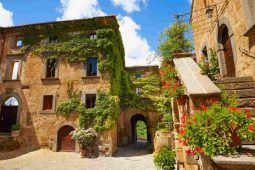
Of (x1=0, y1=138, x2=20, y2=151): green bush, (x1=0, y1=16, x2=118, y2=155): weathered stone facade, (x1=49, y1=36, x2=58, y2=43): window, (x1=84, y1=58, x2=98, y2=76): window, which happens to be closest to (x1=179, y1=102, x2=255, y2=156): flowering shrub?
(x1=0, y1=16, x2=118, y2=155): weathered stone facade

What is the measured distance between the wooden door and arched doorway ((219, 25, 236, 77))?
18300 mm

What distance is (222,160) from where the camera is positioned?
2049mm

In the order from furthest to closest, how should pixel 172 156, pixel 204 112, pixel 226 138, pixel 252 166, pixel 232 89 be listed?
1. pixel 172 156
2. pixel 232 89
3. pixel 204 112
4. pixel 226 138
5. pixel 252 166

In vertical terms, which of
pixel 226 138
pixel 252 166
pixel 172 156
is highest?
pixel 226 138

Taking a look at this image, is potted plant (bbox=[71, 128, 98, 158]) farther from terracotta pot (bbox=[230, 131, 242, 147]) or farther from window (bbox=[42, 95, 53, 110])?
terracotta pot (bbox=[230, 131, 242, 147])

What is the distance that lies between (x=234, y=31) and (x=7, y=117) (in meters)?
19.4

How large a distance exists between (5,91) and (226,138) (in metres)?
18.4

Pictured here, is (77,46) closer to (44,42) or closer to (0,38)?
(44,42)

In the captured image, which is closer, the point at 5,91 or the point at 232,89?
the point at 232,89

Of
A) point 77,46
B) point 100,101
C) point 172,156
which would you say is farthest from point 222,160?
point 77,46

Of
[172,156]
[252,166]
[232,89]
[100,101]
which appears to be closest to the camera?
[252,166]

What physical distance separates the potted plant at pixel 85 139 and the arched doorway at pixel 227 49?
961cm

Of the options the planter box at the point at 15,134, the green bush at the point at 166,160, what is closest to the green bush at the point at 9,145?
the planter box at the point at 15,134

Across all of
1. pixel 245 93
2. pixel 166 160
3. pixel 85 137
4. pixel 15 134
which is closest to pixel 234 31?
pixel 245 93
